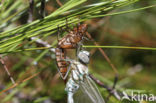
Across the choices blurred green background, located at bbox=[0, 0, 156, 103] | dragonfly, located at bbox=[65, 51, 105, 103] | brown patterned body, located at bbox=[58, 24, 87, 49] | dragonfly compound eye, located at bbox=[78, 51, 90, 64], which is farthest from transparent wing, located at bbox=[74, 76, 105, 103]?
blurred green background, located at bbox=[0, 0, 156, 103]

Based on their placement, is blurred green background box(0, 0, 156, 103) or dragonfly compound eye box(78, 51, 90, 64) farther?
blurred green background box(0, 0, 156, 103)

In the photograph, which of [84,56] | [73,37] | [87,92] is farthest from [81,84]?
[73,37]

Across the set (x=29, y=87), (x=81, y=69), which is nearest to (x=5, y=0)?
(x=81, y=69)

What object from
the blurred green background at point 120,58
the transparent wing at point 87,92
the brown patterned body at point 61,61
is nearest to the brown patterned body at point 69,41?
the brown patterned body at point 61,61

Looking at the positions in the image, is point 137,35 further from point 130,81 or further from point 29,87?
point 29,87

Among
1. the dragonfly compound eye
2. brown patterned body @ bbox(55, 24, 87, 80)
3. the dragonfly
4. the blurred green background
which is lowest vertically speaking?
the blurred green background

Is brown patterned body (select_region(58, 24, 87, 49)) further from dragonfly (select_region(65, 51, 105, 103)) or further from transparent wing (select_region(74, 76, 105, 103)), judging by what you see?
transparent wing (select_region(74, 76, 105, 103))

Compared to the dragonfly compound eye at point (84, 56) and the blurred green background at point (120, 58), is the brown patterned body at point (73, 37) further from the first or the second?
the blurred green background at point (120, 58)

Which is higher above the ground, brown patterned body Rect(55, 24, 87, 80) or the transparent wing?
brown patterned body Rect(55, 24, 87, 80)
